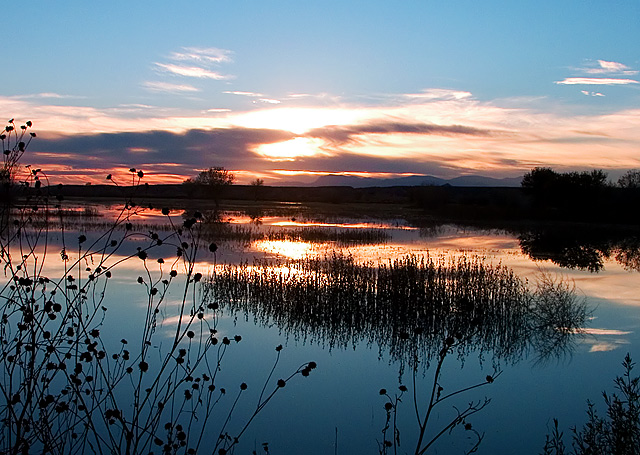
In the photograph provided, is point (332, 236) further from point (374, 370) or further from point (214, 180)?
point (214, 180)

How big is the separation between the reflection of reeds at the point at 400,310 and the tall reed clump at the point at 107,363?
1.18 metres

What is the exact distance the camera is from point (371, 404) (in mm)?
7715

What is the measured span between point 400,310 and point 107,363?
7797mm

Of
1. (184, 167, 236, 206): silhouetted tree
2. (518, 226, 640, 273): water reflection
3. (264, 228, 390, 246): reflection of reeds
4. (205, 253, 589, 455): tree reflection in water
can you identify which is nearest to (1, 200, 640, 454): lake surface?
(205, 253, 589, 455): tree reflection in water

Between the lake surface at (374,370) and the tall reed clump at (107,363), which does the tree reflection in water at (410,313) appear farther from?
the tall reed clump at (107,363)

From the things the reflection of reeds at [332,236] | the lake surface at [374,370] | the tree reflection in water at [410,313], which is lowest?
the lake surface at [374,370]

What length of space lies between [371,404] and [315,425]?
3.17ft

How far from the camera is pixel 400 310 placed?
11766mm

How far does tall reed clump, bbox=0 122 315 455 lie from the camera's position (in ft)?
10.9

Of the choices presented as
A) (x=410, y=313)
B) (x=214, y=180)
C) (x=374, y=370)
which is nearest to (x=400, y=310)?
(x=410, y=313)

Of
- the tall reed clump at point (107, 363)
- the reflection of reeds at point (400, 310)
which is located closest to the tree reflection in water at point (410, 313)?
the reflection of reeds at point (400, 310)

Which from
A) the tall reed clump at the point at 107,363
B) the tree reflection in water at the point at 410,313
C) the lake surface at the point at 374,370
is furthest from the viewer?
the tree reflection in water at the point at 410,313

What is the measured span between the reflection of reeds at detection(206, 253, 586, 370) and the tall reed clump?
1.18 metres

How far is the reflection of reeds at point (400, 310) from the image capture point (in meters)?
10.5
